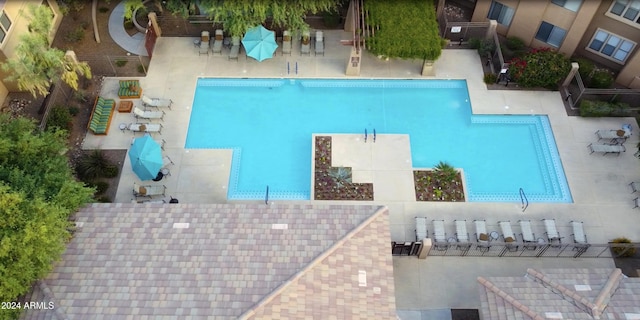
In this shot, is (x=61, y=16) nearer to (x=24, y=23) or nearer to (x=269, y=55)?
(x=24, y=23)

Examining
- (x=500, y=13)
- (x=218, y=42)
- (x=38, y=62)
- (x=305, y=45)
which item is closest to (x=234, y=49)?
(x=218, y=42)

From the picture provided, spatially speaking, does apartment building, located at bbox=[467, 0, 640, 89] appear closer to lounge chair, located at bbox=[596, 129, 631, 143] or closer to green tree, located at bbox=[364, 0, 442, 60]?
lounge chair, located at bbox=[596, 129, 631, 143]

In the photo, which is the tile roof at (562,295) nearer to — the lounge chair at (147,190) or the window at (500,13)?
the lounge chair at (147,190)

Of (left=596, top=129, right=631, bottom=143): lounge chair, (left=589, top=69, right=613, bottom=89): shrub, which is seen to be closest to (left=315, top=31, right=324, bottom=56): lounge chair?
(left=589, top=69, right=613, bottom=89): shrub

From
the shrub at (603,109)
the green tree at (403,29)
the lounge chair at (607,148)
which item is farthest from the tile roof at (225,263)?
the shrub at (603,109)

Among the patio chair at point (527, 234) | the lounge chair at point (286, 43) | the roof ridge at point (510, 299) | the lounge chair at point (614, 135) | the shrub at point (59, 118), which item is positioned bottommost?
the shrub at point (59, 118)

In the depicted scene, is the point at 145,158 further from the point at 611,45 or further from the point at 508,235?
the point at 611,45
